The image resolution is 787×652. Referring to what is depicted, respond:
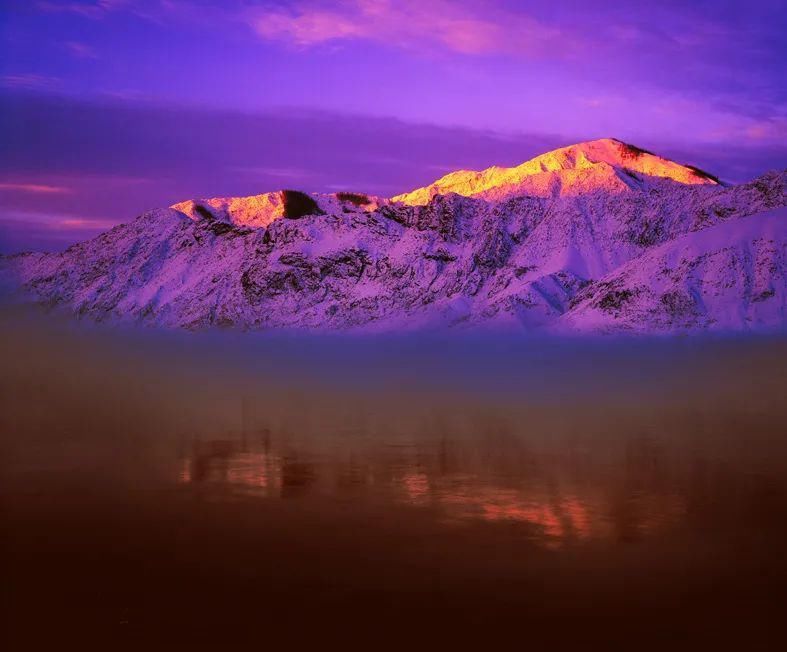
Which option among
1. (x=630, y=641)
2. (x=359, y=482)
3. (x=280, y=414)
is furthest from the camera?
(x=280, y=414)

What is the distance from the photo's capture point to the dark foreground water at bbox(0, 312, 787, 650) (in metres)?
25.6

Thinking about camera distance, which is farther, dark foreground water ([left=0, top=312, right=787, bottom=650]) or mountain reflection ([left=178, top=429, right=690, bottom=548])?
mountain reflection ([left=178, top=429, right=690, bottom=548])

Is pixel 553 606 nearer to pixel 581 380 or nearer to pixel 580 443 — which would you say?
pixel 580 443

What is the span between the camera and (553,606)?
88.1 ft

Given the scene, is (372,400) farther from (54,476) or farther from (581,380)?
(54,476)

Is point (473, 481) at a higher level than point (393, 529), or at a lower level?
lower

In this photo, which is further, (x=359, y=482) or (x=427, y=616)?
(x=359, y=482)

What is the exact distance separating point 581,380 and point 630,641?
9718 centimetres

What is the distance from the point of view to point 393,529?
35094 mm

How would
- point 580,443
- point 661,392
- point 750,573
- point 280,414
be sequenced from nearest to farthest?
point 750,573, point 580,443, point 280,414, point 661,392

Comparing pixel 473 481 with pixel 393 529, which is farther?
pixel 473 481

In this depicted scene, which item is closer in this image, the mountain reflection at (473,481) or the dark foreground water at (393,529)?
the dark foreground water at (393,529)

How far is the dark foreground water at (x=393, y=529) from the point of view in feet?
84.1

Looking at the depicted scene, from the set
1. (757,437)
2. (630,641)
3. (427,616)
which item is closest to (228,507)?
(427,616)
